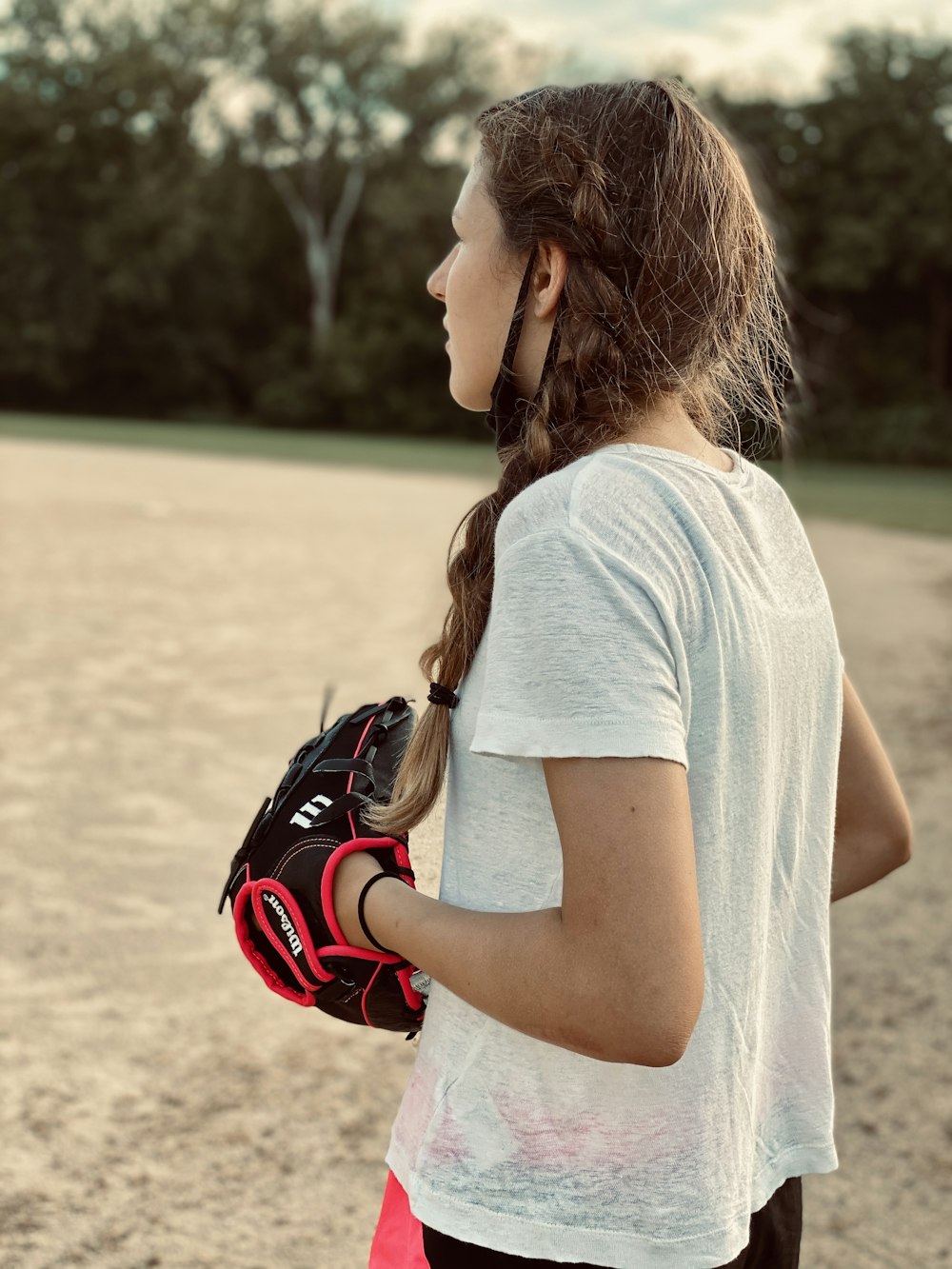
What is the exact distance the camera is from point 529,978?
1092 mm

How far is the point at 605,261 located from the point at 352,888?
615 mm

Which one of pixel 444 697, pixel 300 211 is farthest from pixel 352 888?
pixel 300 211

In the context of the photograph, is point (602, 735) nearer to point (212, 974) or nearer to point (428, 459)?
point (212, 974)

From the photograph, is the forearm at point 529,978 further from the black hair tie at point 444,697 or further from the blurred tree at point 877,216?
the blurred tree at point 877,216

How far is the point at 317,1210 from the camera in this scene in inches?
121

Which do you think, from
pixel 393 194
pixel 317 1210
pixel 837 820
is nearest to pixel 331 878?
pixel 837 820

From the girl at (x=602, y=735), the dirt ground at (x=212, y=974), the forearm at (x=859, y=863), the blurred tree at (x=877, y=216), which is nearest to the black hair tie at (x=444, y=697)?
the girl at (x=602, y=735)

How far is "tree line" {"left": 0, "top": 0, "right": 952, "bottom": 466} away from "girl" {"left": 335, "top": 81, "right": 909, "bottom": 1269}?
45.0 metres

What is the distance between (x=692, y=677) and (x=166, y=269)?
49.9m

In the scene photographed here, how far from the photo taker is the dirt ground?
3057 millimetres

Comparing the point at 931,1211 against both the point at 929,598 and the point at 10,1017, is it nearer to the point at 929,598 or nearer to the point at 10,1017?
the point at 10,1017

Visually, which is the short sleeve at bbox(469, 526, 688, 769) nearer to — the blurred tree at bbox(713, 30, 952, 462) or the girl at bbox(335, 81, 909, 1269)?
the girl at bbox(335, 81, 909, 1269)

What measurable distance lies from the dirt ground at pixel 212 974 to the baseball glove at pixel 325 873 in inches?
3.2

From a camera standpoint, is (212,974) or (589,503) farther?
(212,974)
